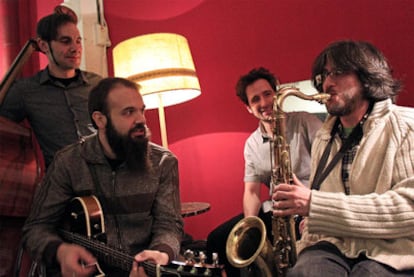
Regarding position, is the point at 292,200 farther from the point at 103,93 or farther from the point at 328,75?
the point at 103,93

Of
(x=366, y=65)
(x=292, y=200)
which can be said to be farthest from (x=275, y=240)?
(x=366, y=65)

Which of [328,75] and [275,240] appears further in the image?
[275,240]

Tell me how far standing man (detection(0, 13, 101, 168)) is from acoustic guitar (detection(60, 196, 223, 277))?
77cm

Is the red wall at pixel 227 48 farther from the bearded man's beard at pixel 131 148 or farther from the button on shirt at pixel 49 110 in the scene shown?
the bearded man's beard at pixel 131 148

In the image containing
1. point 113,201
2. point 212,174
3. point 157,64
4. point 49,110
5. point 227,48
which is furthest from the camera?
point 212,174

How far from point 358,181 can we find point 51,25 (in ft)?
6.51

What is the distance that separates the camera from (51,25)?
253cm

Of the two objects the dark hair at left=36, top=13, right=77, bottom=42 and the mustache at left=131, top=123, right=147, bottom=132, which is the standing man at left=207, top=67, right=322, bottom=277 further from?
the dark hair at left=36, top=13, right=77, bottom=42

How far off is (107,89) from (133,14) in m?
1.66

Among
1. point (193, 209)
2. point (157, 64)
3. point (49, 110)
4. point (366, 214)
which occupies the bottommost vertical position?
point (193, 209)

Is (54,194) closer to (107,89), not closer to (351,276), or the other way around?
(107,89)

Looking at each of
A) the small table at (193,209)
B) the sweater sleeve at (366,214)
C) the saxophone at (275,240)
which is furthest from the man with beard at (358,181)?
the small table at (193,209)

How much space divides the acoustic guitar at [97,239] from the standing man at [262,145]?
3.45 ft

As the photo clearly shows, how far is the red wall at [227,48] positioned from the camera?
253cm
